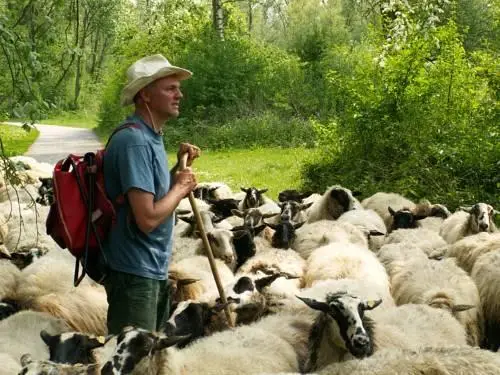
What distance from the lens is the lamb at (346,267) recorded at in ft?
21.2

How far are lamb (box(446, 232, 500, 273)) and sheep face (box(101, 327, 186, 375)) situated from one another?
4043 millimetres

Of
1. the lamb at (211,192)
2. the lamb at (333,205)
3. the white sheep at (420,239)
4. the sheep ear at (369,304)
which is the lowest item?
the lamb at (211,192)

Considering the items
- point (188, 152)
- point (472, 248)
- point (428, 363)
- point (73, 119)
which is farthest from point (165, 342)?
point (73, 119)

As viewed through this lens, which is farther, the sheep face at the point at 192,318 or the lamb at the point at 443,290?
the lamb at the point at 443,290

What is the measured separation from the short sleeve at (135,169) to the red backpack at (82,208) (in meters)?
0.14

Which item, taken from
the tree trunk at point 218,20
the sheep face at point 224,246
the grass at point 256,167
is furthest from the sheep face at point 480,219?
the tree trunk at point 218,20

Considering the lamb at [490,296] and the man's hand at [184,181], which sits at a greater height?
the man's hand at [184,181]

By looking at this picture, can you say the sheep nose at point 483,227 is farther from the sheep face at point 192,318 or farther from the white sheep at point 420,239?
the sheep face at point 192,318

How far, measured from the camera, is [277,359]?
4.72 meters

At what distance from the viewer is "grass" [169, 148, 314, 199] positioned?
15.4 m

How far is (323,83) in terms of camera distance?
2614 centimetres

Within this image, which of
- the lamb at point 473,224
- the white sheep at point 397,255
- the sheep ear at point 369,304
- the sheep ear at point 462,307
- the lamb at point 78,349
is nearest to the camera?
the lamb at point 78,349

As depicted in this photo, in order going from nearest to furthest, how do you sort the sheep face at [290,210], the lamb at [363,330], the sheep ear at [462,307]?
1. the lamb at [363,330]
2. the sheep ear at [462,307]
3. the sheep face at [290,210]

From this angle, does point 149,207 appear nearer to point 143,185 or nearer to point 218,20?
point 143,185
